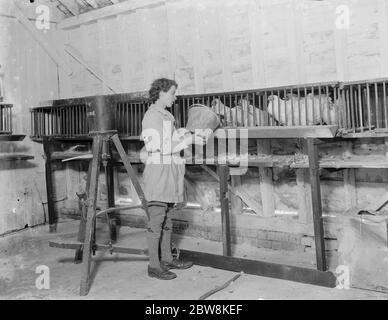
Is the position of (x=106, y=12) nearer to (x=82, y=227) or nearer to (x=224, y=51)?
(x=224, y=51)

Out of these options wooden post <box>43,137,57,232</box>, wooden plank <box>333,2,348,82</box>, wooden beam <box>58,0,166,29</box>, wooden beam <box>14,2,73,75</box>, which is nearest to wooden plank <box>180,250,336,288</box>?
wooden plank <box>333,2,348,82</box>

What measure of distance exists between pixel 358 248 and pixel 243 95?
163cm

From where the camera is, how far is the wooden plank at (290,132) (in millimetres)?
3115

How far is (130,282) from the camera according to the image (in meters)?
3.45

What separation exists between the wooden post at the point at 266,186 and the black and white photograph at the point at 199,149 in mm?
A: 14

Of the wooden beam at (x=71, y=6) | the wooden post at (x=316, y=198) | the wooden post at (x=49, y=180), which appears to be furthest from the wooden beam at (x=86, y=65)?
the wooden post at (x=316, y=198)

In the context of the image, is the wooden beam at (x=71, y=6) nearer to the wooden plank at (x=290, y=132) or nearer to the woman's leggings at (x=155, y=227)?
the wooden plank at (x=290, y=132)

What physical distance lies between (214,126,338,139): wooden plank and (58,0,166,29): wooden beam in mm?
1888

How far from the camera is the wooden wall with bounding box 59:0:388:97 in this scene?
11.9 feet

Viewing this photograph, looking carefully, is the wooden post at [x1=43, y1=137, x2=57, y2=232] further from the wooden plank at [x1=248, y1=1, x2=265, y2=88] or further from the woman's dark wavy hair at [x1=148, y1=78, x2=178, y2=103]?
the wooden plank at [x1=248, y1=1, x2=265, y2=88]

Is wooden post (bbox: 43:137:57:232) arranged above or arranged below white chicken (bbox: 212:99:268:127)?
below

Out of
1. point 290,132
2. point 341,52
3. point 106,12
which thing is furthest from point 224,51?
point 106,12
